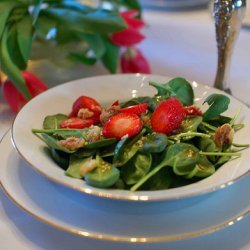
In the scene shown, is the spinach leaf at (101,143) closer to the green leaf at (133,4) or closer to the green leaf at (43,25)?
the green leaf at (43,25)

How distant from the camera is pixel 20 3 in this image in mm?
749

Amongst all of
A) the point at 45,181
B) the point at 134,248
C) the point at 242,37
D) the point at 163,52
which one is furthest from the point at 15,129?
the point at 242,37

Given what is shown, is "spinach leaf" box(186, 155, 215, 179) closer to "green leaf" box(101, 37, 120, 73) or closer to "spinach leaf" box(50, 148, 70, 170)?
"spinach leaf" box(50, 148, 70, 170)

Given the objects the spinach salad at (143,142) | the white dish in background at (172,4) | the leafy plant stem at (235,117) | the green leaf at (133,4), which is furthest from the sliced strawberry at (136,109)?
the white dish in background at (172,4)

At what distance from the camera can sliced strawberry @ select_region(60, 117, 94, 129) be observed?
54 centimetres

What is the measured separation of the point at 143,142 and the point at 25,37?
33 centimetres

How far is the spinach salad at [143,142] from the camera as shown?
0.45 m

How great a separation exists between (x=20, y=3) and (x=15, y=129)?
319mm

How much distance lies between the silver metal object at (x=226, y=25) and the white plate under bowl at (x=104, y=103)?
4.3 inches

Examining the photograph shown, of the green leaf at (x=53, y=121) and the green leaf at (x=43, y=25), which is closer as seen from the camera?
the green leaf at (x=53, y=121)

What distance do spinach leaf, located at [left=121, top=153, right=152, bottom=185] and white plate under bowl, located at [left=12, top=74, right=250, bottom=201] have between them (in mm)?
33

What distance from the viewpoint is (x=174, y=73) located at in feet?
2.73

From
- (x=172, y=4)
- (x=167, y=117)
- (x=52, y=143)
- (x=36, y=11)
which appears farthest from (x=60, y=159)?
(x=172, y=4)

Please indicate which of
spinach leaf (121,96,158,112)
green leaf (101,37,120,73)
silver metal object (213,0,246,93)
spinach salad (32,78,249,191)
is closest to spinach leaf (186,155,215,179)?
spinach salad (32,78,249,191)
